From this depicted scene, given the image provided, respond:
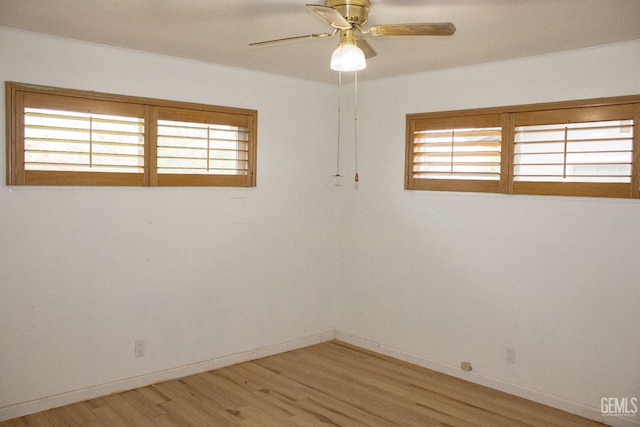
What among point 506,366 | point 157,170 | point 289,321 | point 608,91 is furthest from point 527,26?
point 289,321

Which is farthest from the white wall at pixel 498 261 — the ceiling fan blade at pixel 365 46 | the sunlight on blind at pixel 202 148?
the ceiling fan blade at pixel 365 46

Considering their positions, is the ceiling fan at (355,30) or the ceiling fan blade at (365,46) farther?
the ceiling fan blade at (365,46)

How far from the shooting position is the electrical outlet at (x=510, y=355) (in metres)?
4.04

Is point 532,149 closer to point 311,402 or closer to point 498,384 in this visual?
point 498,384

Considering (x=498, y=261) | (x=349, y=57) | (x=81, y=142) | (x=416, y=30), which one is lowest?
(x=498, y=261)

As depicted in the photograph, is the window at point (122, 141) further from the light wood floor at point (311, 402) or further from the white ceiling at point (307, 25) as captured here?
the light wood floor at point (311, 402)

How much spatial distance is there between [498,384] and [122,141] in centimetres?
339

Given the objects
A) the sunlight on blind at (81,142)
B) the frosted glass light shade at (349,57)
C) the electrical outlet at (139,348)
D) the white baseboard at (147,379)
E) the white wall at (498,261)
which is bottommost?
the white baseboard at (147,379)

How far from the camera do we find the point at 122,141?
3918mm

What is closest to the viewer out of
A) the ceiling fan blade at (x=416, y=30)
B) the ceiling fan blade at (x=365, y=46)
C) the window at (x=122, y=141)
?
the ceiling fan blade at (x=416, y=30)

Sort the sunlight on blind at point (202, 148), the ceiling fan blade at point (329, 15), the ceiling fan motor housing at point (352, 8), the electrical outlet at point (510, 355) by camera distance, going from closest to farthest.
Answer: the ceiling fan blade at point (329, 15) < the ceiling fan motor housing at point (352, 8) < the electrical outlet at point (510, 355) < the sunlight on blind at point (202, 148)

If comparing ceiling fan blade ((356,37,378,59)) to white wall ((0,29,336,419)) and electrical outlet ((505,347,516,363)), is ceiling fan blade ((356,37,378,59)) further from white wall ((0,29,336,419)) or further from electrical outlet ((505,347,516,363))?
electrical outlet ((505,347,516,363))

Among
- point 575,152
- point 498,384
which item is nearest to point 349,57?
point 575,152

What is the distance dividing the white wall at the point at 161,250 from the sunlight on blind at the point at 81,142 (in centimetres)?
17
